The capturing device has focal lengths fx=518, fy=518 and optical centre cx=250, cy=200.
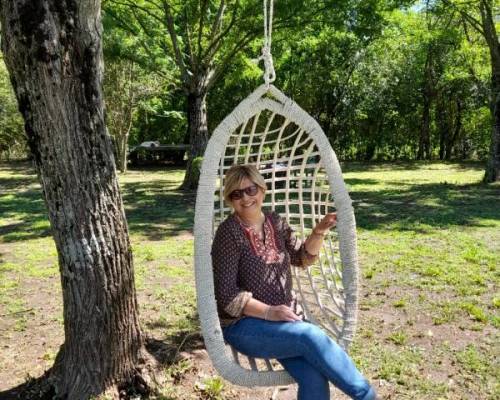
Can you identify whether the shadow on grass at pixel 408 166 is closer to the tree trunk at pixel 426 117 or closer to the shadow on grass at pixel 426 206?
the tree trunk at pixel 426 117

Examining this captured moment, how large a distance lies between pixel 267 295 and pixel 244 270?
140 mm

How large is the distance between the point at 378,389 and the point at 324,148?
1.16 meters

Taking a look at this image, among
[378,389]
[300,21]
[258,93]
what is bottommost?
[378,389]

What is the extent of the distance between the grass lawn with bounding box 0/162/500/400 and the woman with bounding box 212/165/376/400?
58 cm

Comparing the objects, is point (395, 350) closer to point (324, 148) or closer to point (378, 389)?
point (378, 389)

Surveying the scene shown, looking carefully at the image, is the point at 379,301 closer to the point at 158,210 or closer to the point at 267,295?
the point at 267,295

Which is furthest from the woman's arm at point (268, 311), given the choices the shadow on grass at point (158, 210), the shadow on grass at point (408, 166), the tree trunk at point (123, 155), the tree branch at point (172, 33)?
the tree trunk at point (123, 155)

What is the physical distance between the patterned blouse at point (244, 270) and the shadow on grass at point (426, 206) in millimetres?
3756

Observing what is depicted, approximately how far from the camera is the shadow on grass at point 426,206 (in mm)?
5996

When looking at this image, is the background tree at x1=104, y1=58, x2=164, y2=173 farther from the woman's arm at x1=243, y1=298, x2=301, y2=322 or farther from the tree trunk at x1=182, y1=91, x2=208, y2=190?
the woman's arm at x1=243, y1=298, x2=301, y2=322

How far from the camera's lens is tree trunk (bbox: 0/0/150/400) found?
6.42 feet

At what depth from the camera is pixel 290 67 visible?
703 inches

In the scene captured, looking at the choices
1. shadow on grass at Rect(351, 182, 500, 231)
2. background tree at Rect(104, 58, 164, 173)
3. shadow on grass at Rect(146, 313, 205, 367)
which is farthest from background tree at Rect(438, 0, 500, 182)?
shadow on grass at Rect(146, 313, 205, 367)

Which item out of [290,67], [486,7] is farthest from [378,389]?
[290,67]
